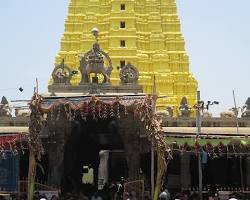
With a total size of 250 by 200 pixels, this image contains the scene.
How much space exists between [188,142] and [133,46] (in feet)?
98.2

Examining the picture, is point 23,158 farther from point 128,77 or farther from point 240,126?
point 240,126

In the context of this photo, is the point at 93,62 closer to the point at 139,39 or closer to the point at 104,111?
the point at 104,111

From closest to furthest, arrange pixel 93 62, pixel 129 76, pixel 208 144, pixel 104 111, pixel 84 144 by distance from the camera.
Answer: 1. pixel 104 111
2. pixel 208 144
3. pixel 93 62
4. pixel 84 144
5. pixel 129 76

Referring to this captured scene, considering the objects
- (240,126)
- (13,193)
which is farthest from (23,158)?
(240,126)

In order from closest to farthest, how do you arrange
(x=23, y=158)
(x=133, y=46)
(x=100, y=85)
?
(x=23, y=158) < (x=100, y=85) < (x=133, y=46)

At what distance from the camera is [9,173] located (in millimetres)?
23797

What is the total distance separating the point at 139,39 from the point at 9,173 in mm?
31622

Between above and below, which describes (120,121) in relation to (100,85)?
below

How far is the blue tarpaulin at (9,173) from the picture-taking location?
23500 millimetres

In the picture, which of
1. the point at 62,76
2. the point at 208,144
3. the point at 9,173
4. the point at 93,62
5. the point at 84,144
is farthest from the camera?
the point at 62,76

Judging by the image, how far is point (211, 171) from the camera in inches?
1077

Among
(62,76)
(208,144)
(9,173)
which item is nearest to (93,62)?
(62,76)

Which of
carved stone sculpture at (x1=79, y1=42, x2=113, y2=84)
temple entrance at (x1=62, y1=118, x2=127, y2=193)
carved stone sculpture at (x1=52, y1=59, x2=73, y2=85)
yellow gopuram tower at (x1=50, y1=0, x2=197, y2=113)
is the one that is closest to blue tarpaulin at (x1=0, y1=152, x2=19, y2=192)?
temple entrance at (x1=62, y1=118, x2=127, y2=193)

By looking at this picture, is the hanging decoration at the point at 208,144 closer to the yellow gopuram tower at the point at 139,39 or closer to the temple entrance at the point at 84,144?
the temple entrance at the point at 84,144
